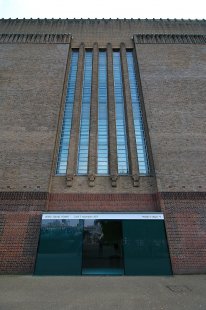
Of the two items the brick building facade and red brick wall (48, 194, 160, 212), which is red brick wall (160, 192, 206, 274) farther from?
red brick wall (48, 194, 160, 212)

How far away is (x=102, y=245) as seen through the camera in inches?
413

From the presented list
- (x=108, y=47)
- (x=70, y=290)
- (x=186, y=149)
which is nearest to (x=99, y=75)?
(x=108, y=47)

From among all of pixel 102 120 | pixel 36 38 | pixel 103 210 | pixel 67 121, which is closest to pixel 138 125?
pixel 102 120

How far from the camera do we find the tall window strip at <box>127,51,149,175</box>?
13607 millimetres

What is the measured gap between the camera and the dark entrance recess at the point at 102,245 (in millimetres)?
9969

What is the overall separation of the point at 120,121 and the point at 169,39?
9207mm

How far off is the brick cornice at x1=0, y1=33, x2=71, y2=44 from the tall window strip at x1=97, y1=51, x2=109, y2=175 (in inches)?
128

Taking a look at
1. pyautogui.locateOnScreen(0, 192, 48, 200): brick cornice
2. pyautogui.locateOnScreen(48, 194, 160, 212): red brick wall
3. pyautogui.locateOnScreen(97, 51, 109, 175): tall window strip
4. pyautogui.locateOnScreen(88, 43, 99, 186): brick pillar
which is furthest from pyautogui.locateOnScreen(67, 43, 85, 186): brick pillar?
pyautogui.locateOnScreen(0, 192, 48, 200): brick cornice

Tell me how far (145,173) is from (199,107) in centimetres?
558

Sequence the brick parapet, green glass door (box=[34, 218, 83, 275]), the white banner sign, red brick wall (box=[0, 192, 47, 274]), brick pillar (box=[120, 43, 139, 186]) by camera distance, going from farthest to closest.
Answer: brick pillar (box=[120, 43, 139, 186]) → the brick parapet → the white banner sign → red brick wall (box=[0, 192, 47, 274]) → green glass door (box=[34, 218, 83, 275])

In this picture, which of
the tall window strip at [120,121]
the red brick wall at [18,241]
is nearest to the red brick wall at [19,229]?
the red brick wall at [18,241]

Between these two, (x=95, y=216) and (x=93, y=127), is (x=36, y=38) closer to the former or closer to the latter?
(x=93, y=127)

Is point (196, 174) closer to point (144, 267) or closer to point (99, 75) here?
point (144, 267)

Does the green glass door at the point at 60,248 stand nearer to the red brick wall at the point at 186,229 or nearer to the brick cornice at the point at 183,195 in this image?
the red brick wall at the point at 186,229
